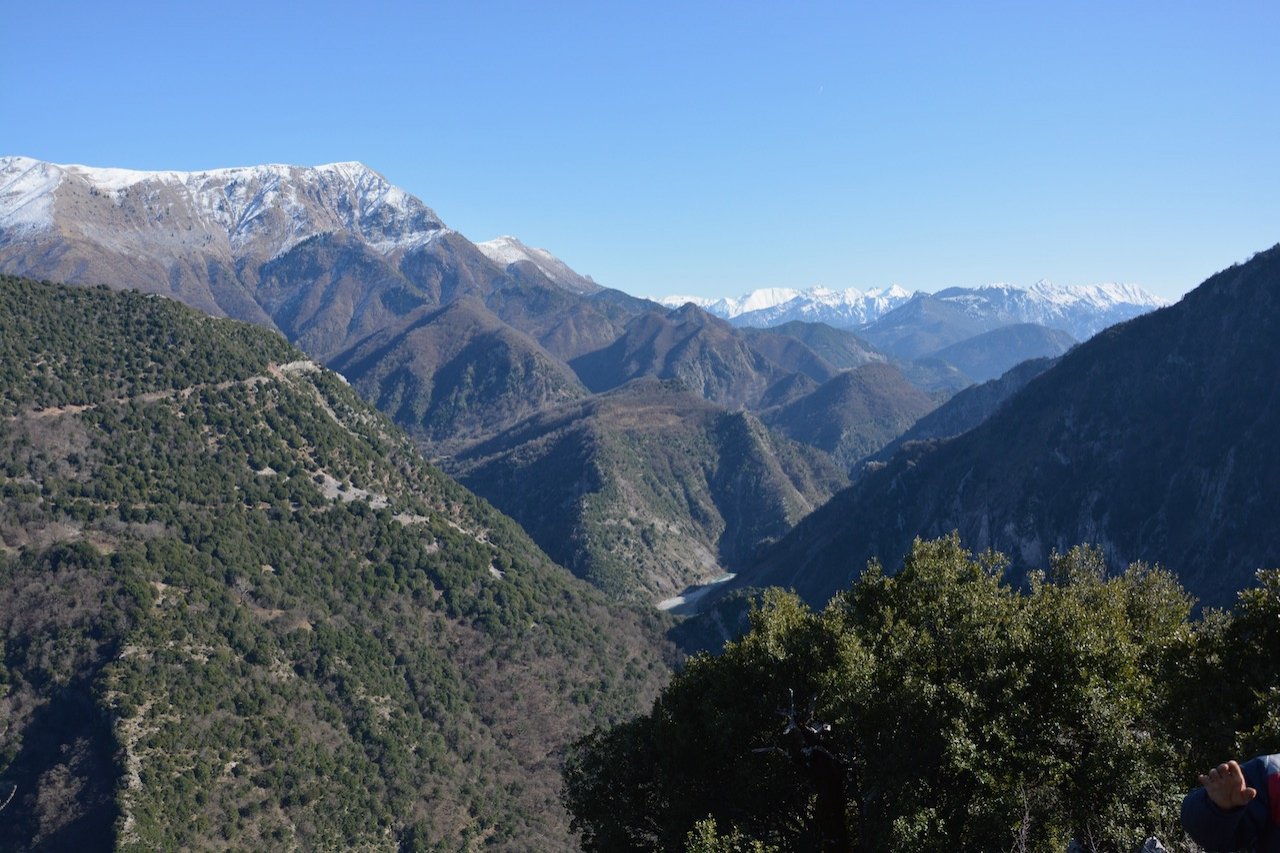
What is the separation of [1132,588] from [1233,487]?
360 ft

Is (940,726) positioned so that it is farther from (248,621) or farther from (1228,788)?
(248,621)

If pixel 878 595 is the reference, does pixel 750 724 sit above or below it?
below

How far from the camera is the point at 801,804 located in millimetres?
34312

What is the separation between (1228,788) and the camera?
8648mm

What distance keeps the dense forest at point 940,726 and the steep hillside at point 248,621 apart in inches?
2396

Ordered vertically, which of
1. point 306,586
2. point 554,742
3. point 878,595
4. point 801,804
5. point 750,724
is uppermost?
point 306,586

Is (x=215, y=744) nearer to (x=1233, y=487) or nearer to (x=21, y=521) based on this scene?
(x=21, y=521)

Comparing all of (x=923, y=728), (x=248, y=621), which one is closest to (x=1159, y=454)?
(x=248, y=621)

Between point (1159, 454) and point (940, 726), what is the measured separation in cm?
15957

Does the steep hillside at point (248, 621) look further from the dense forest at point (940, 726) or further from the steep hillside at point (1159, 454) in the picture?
the steep hillside at point (1159, 454)

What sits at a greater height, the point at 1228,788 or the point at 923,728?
the point at 1228,788

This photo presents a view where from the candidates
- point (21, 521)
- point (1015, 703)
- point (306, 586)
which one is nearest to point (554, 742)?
point (306, 586)

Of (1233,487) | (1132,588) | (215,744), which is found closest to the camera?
(1132,588)

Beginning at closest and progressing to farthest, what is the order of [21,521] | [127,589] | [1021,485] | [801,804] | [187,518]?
[801,804]
[127,589]
[21,521]
[187,518]
[1021,485]
